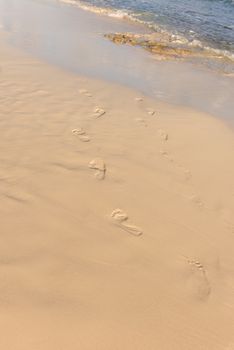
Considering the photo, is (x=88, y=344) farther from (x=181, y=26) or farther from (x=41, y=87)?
(x=181, y=26)

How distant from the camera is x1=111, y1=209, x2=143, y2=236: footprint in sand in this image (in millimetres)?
3152

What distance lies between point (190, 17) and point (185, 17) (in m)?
0.19

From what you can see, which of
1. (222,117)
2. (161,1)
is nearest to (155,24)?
(161,1)

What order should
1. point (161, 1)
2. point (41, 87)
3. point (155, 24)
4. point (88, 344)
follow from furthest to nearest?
1. point (161, 1)
2. point (155, 24)
3. point (41, 87)
4. point (88, 344)

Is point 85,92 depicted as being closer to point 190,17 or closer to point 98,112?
point 98,112

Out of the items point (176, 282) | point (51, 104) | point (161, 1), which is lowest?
point (176, 282)

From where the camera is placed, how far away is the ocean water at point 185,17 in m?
10.2

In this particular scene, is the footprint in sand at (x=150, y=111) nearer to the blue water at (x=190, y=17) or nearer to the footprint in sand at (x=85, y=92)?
the footprint in sand at (x=85, y=92)

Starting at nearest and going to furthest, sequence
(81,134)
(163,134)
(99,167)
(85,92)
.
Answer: (99,167) < (81,134) < (163,134) < (85,92)

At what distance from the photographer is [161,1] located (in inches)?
574

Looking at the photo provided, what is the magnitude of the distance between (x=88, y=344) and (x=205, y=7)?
15.3 metres

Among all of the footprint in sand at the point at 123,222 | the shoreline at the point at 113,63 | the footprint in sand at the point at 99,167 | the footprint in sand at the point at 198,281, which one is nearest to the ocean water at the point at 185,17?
the shoreline at the point at 113,63

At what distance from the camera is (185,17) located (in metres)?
12.9

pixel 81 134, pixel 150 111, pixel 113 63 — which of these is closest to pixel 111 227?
pixel 81 134
